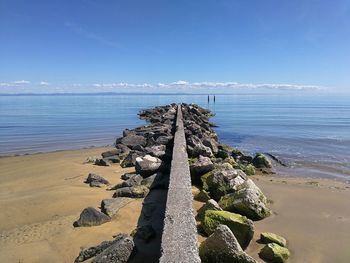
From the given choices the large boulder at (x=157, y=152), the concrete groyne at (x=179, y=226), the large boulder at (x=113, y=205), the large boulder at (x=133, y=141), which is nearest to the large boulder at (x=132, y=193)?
the large boulder at (x=113, y=205)

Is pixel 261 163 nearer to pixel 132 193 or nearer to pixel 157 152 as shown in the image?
pixel 157 152

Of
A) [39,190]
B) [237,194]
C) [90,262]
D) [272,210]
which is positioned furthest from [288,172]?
[90,262]

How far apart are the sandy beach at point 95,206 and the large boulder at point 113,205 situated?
0.36 feet

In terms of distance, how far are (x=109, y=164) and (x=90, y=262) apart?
667cm

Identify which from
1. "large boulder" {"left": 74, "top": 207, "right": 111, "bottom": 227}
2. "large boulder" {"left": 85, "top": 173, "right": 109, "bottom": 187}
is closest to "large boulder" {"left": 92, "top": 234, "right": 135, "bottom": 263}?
"large boulder" {"left": 74, "top": 207, "right": 111, "bottom": 227}

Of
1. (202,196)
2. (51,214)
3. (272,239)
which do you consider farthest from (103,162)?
(272,239)

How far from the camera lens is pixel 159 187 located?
23.5ft

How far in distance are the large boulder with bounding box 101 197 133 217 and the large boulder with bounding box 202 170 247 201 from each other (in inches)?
72.4

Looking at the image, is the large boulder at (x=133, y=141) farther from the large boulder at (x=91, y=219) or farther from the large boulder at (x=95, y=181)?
the large boulder at (x=91, y=219)

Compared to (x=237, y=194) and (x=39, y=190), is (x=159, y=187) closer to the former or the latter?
(x=237, y=194)

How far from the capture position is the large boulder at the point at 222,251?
4105mm

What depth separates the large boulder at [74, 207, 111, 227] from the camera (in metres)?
5.41

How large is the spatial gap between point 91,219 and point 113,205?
2.16 ft

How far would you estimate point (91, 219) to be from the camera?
5453 millimetres
